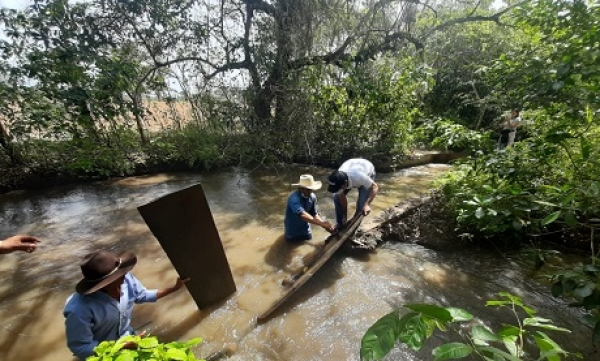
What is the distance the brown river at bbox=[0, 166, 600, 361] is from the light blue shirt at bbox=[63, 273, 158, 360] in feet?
3.47

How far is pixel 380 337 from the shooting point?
905 millimetres

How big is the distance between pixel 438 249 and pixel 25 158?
9232mm

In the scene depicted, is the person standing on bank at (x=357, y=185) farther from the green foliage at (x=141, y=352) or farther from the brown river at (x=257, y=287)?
the green foliage at (x=141, y=352)

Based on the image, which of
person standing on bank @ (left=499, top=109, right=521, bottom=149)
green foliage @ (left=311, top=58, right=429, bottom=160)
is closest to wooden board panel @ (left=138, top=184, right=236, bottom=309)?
green foliage @ (left=311, top=58, right=429, bottom=160)

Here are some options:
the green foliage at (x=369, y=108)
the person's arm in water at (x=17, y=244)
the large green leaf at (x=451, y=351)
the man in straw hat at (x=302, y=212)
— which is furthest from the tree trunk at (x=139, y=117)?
the large green leaf at (x=451, y=351)

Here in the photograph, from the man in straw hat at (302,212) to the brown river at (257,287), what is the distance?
25 centimetres

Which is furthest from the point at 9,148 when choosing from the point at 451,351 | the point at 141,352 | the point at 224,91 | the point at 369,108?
the point at 451,351

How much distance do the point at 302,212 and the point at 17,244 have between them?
3078mm

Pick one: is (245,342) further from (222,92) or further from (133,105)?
(222,92)

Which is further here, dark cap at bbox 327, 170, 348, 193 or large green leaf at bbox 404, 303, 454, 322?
dark cap at bbox 327, 170, 348, 193

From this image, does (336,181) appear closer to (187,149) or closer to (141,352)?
(141,352)

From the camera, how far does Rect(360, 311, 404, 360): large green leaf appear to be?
88 cm

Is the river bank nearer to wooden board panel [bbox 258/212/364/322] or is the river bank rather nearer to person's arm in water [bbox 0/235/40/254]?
wooden board panel [bbox 258/212/364/322]

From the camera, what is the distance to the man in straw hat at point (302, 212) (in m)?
4.41
